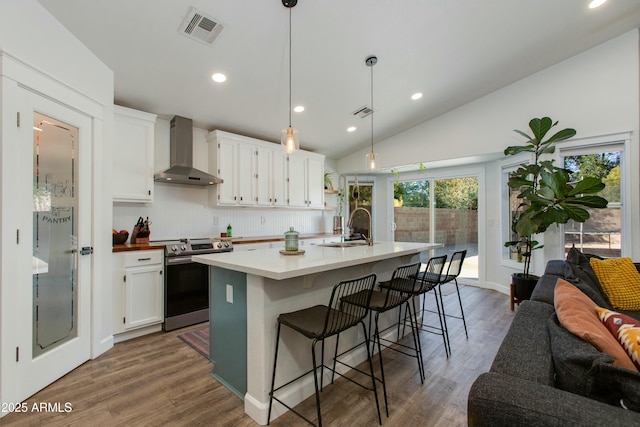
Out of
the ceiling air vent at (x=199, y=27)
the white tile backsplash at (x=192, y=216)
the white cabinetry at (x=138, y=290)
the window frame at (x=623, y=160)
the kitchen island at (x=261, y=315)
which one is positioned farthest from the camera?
the white tile backsplash at (x=192, y=216)

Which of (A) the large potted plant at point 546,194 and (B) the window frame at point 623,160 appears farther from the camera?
(B) the window frame at point 623,160

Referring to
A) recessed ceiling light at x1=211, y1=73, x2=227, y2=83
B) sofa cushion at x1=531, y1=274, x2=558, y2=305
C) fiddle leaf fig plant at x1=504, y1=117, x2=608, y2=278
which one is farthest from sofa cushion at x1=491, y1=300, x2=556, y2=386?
recessed ceiling light at x1=211, y1=73, x2=227, y2=83

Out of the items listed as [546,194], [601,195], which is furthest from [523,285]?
[601,195]

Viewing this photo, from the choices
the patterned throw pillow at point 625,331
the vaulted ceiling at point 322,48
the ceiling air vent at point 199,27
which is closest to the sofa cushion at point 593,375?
the patterned throw pillow at point 625,331

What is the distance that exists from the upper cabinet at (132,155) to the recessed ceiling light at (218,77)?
36.5 inches

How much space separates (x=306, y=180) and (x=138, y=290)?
3.13 meters

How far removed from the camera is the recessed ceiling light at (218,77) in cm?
308

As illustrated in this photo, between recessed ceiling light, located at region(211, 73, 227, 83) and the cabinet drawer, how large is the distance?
6.43ft

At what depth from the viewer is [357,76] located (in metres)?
3.48

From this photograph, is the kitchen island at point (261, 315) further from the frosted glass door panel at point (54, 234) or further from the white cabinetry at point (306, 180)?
the white cabinetry at point (306, 180)

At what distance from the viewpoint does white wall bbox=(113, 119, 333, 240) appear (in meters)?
3.70

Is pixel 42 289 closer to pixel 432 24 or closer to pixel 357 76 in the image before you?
pixel 357 76

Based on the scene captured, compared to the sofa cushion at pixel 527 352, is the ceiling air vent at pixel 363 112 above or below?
above

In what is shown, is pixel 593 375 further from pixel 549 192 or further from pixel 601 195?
pixel 601 195
